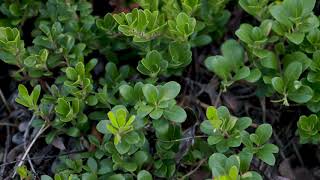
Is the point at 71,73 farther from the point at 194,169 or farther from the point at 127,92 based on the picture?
the point at 194,169

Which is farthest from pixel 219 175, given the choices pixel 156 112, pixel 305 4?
pixel 305 4

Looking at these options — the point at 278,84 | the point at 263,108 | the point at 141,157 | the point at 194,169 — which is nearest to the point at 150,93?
the point at 141,157

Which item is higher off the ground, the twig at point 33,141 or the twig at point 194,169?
the twig at point 33,141

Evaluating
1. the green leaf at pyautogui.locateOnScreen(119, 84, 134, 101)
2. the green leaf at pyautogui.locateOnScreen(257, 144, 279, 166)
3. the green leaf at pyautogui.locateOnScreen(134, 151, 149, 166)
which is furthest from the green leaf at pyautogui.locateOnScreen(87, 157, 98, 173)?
the green leaf at pyautogui.locateOnScreen(257, 144, 279, 166)

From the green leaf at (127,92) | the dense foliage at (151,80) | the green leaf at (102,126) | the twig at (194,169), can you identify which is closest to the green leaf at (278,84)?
the dense foliage at (151,80)

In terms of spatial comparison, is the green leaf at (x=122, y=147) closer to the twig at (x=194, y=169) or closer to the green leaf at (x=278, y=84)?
the twig at (x=194, y=169)

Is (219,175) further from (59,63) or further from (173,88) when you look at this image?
(59,63)

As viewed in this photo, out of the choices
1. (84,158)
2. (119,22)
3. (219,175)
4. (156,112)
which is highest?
(119,22)

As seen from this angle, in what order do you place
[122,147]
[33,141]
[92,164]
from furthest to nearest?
[33,141], [92,164], [122,147]
